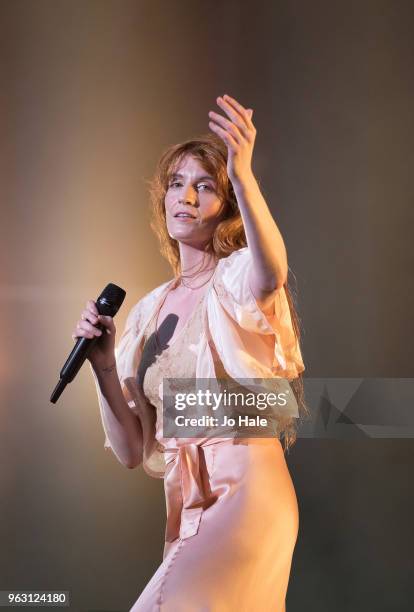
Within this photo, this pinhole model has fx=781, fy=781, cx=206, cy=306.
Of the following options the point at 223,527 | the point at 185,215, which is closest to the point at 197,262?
the point at 185,215

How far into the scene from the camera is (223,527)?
1.58m

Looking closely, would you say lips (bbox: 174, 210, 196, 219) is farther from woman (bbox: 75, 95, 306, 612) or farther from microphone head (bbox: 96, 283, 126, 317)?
microphone head (bbox: 96, 283, 126, 317)

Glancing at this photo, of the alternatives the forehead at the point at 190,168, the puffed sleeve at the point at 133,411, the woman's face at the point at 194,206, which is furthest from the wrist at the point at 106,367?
the forehead at the point at 190,168

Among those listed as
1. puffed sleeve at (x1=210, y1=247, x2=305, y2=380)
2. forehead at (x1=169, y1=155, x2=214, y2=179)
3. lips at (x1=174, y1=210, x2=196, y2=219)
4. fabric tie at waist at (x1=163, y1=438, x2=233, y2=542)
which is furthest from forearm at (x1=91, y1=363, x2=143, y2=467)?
forehead at (x1=169, y1=155, x2=214, y2=179)

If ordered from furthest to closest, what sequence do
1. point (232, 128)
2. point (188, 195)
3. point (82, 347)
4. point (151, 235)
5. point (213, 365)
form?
point (151, 235) < point (188, 195) < point (213, 365) < point (82, 347) < point (232, 128)

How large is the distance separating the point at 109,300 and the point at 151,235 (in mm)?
875

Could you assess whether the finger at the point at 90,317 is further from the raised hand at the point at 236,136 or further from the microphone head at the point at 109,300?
the raised hand at the point at 236,136

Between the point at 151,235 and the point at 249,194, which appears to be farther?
the point at 151,235

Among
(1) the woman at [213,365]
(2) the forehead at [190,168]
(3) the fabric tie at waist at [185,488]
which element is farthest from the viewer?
(2) the forehead at [190,168]

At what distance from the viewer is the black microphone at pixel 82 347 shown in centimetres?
154

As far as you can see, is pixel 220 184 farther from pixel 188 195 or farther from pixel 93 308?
pixel 93 308

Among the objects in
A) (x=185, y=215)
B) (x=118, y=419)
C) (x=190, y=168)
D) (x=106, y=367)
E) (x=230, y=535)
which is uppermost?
(x=190, y=168)

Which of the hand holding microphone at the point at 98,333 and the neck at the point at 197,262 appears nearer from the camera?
the hand holding microphone at the point at 98,333

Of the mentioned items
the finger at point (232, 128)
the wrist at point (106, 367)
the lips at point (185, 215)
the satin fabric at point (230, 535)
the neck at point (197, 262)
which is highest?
the finger at point (232, 128)
